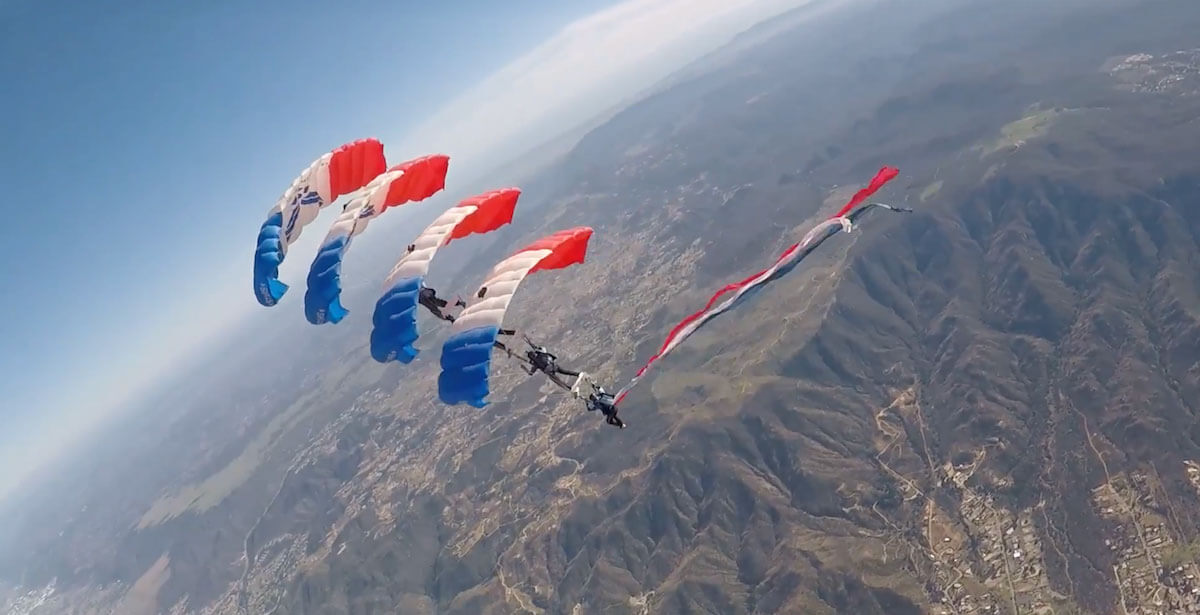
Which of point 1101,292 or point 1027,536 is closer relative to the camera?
point 1027,536

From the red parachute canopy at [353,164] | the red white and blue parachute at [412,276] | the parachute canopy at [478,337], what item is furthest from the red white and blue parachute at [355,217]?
the parachute canopy at [478,337]

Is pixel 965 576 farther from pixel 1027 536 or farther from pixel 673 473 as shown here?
pixel 673 473

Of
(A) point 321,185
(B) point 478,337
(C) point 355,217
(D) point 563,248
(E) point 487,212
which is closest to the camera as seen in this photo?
(B) point 478,337

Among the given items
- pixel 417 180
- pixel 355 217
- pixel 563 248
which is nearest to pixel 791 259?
pixel 563 248

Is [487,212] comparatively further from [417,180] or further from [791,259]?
[791,259]

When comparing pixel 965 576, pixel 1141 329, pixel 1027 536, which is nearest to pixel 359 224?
pixel 965 576
